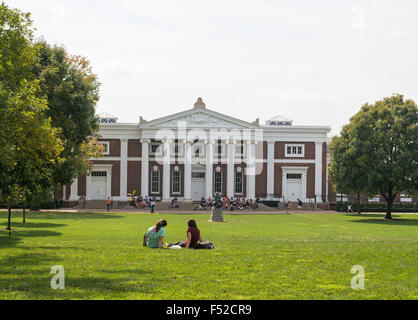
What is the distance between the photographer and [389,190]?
142 ft

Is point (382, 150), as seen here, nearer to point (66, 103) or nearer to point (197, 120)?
point (66, 103)

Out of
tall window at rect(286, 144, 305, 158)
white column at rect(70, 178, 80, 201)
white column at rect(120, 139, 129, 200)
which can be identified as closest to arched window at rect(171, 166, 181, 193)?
white column at rect(120, 139, 129, 200)

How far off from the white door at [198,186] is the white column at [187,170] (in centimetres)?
243

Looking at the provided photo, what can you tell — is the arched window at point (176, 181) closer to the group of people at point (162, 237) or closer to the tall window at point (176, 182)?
the tall window at point (176, 182)

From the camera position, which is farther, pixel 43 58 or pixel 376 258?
pixel 43 58

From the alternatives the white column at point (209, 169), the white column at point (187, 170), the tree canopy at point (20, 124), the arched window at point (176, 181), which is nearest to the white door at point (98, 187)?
the arched window at point (176, 181)

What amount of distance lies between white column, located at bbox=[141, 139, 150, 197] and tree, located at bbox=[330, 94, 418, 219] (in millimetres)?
25912

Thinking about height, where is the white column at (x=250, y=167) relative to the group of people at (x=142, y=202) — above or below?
above

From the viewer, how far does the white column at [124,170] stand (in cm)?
6462

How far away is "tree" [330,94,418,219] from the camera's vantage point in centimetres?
4081

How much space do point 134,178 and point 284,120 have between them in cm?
1994

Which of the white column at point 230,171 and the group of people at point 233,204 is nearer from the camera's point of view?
the group of people at point 233,204
